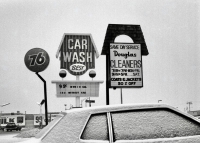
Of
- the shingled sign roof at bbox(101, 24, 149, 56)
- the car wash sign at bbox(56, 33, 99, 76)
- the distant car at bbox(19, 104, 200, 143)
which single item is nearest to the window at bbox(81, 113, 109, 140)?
the distant car at bbox(19, 104, 200, 143)

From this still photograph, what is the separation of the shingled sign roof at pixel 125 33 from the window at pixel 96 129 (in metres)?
16.6

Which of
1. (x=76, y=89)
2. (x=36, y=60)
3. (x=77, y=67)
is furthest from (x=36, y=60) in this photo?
(x=76, y=89)

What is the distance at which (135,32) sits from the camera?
2180 centimetres

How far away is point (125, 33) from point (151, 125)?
18.3 metres

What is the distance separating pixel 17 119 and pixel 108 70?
56244 mm

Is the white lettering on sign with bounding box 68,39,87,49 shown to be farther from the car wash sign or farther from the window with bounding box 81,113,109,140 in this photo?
the window with bounding box 81,113,109,140

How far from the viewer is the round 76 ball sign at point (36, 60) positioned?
28562 mm

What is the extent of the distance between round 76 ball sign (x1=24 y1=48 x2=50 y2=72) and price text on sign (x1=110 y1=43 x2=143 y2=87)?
35.4 ft

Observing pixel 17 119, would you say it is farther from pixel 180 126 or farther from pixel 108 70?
pixel 180 126

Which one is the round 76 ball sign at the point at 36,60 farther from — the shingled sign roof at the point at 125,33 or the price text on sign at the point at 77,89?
the shingled sign roof at the point at 125,33

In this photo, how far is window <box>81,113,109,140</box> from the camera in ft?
11.4

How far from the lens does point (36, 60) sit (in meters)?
29.0

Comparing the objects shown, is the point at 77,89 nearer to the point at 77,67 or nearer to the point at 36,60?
the point at 77,67

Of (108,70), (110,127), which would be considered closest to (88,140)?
(110,127)
